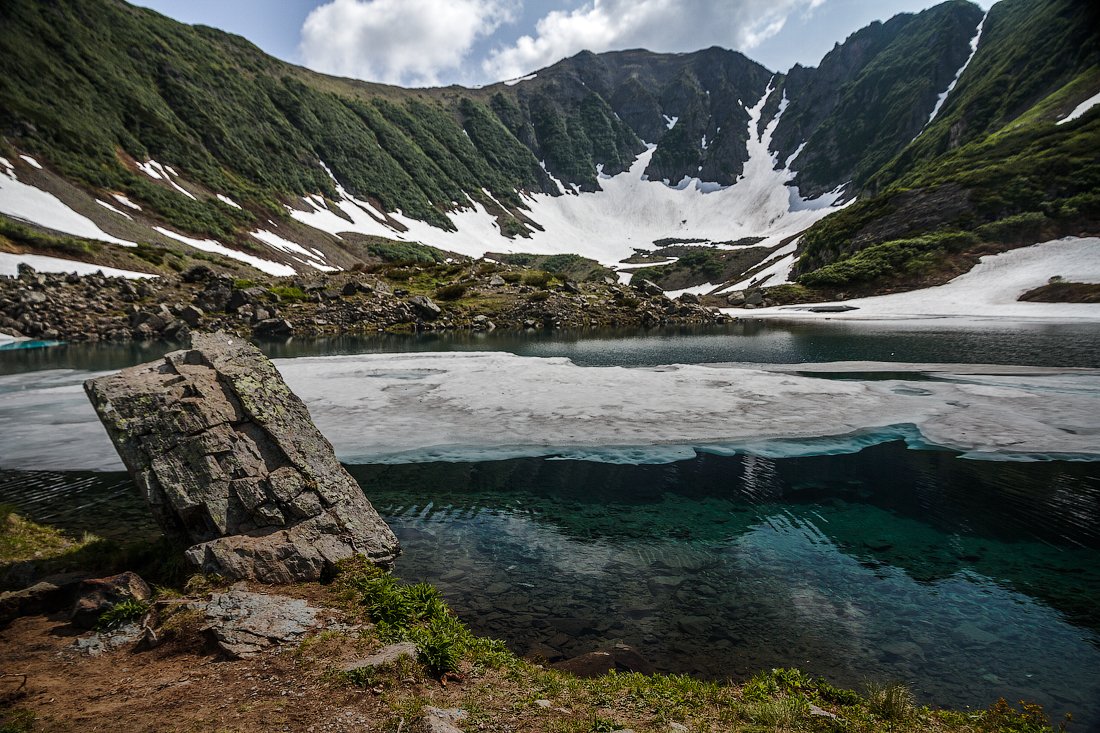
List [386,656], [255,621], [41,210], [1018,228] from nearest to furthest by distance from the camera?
[386,656]
[255,621]
[41,210]
[1018,228]

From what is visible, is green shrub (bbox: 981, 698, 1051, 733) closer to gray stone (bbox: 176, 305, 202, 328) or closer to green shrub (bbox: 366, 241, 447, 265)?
gray stone (bbox: 176, 305, 202, 328)

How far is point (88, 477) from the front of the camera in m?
14.3

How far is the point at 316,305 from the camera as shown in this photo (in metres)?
64.8

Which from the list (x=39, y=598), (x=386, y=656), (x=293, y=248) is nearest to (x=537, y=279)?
(x=293, y=248)

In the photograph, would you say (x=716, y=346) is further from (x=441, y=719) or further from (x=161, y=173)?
(x=161, y=173)

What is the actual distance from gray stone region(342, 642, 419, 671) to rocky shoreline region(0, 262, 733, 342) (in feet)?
154

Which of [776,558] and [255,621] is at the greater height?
[255,621]

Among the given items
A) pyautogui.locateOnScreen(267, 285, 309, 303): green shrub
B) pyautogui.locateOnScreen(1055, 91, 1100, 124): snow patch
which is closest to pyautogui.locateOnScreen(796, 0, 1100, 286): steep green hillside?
pyautogui.locateOnScreen(1055, 91, 1100, 124): snow patch

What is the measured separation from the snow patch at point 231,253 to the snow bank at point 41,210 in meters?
12.9

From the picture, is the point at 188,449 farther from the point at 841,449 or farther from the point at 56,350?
the point at 56,350

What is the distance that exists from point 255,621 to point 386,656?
82.8 inches

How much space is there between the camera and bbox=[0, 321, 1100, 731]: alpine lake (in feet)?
23.9

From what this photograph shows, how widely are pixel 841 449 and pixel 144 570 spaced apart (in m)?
18.8

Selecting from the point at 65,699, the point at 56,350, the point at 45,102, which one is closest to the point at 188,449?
the point at 65,699
